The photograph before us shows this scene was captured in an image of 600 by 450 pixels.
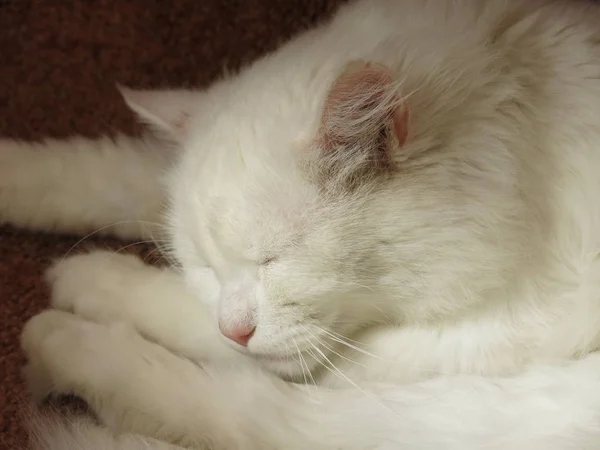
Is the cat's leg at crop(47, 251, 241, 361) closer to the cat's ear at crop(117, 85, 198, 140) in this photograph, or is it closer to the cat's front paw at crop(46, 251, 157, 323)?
the cat's front paw at crop(46, 251, 157, 323)

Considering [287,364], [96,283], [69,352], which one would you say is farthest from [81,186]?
[287,364]

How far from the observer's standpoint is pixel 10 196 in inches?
52.3

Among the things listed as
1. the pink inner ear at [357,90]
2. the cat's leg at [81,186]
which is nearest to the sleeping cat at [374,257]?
the pink inner ear at [357,90]

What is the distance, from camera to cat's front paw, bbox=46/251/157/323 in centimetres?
121

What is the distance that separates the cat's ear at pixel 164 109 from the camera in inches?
45.3

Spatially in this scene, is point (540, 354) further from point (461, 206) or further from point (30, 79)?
point (30, 79)

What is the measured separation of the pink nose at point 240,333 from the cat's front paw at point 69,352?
225 mm

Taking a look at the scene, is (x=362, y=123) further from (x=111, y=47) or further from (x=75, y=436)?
(x=111, y=47)

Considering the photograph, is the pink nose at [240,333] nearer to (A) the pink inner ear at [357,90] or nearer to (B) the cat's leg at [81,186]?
(A) the pink inner ear at [357,90]

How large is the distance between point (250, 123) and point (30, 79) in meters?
0.92

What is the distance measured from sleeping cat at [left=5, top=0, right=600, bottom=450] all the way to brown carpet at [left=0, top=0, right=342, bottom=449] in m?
0.49

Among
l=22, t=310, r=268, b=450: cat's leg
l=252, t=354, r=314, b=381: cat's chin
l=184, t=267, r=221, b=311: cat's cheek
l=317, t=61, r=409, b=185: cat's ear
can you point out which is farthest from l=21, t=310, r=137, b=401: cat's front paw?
l=317, t=61, r=409, b=185: cat's ear

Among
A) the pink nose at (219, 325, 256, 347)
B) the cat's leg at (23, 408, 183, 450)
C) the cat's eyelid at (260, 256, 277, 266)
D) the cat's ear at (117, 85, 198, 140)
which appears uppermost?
the cat's ear at (117, 85, 198, 140)

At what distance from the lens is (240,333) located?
0.95m
